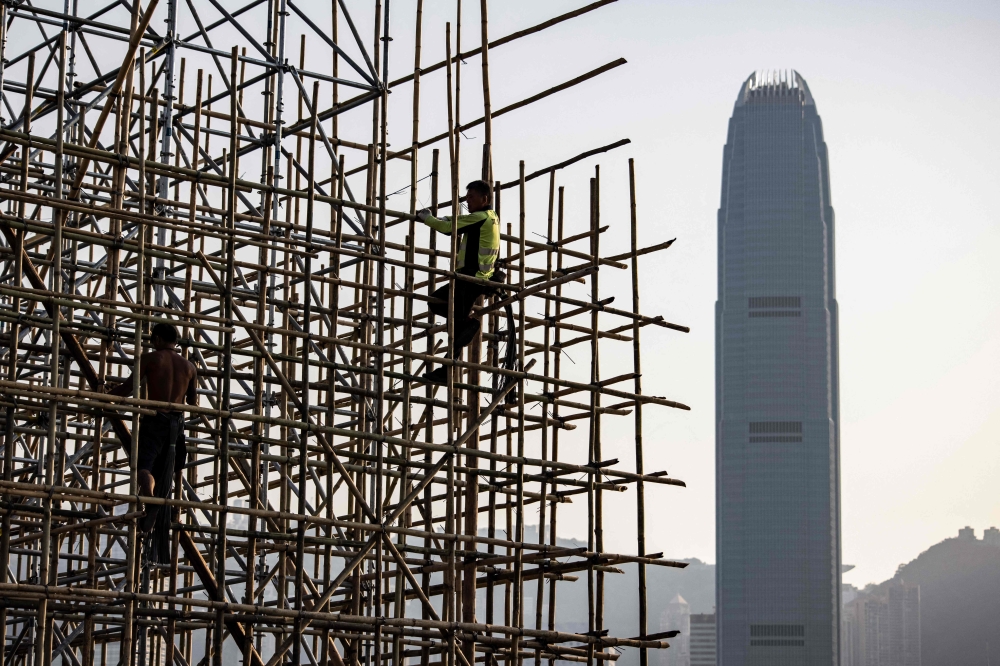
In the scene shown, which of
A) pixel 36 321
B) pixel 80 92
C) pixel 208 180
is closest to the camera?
pixel 36 321

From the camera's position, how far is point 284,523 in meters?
17.1

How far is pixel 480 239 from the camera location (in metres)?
17.6

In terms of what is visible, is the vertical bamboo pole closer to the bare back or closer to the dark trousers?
the dark trousers

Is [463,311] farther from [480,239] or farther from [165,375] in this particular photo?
[165,375]

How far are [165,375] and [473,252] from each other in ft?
14.9

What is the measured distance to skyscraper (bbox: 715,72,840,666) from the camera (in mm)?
183500

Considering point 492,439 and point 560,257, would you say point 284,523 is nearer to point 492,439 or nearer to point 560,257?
point 492,439

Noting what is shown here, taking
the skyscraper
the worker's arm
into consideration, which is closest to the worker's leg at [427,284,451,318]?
the worker's arm

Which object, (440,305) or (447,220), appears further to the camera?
(440,305)

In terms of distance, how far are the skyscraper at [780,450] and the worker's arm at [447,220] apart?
170541mm

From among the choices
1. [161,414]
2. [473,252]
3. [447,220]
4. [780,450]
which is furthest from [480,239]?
[780,450]

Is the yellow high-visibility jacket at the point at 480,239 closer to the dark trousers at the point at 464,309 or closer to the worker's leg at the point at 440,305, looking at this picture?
the dark trousers at the point at 464,309

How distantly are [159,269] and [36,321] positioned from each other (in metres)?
2.18

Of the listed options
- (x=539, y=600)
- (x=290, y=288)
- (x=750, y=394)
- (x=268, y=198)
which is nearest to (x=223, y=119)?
(x=290, y=288)
